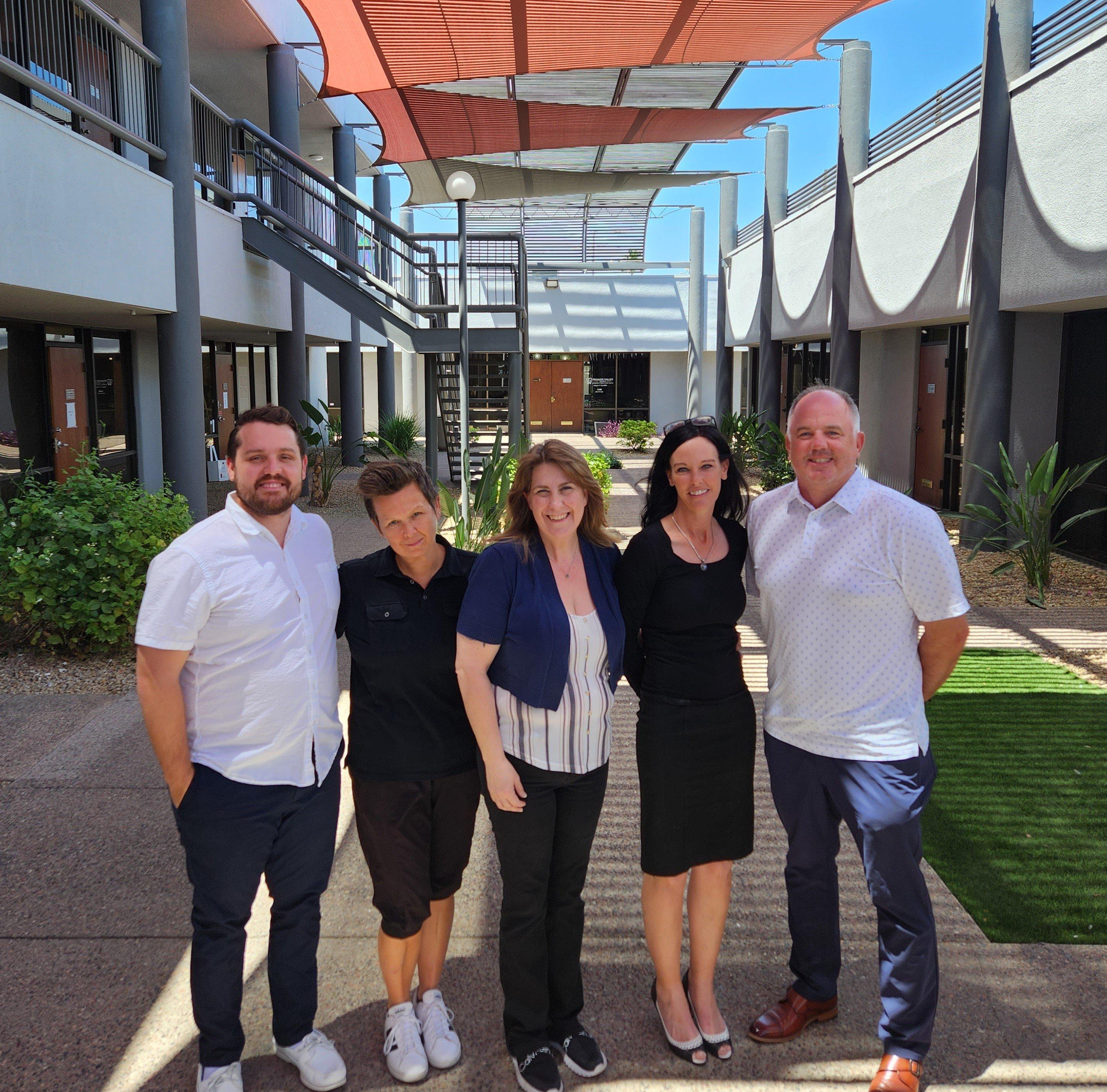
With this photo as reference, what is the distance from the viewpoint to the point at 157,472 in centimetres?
1437

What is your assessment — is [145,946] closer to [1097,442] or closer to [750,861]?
[750,861]

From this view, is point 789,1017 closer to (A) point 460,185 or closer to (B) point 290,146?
(A) point 460,185

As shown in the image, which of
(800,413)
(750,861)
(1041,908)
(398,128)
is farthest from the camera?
(398,128)

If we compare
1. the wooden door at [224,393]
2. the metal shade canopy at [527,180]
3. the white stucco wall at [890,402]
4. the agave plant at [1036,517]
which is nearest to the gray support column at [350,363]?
the metal shade canopy at [527,180]

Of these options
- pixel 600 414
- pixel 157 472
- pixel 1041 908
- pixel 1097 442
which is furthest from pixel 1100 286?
pixel 600 414

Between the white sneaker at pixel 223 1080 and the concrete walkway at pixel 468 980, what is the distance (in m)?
0.09

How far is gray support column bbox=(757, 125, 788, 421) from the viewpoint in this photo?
21125 millimetres

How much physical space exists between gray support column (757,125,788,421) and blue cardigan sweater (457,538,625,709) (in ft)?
61.4

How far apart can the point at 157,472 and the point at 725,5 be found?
9.32m

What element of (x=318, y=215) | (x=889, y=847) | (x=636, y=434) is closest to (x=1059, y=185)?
(x=889, y=847)

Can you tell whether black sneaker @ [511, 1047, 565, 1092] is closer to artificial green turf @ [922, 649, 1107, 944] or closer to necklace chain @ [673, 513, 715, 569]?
necklace chain @ [673, 513, 715, 569]

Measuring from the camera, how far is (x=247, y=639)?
250 cm

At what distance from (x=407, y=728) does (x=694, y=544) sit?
0.85 m

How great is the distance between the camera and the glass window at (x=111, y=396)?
12.6m
